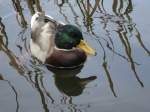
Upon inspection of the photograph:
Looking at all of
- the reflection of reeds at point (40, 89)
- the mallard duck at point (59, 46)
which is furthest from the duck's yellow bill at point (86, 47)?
the reflection of reeds at point (40, 89)

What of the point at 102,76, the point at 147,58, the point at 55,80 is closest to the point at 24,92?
the point at 55,80

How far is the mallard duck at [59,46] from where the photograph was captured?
6699 millimetres

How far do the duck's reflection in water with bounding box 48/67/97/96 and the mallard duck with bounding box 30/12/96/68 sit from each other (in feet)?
0.36

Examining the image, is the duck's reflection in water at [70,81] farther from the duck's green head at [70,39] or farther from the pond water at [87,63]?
the duck's green head at [70,39]

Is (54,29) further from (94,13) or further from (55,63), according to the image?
(94,13)

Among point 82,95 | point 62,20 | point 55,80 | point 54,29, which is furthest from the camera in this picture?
point 62,20

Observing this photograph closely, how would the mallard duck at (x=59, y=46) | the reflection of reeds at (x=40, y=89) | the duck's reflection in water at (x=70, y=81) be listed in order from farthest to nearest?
the mallard duck at (x=59, y=46) → the duck's reflection in water at (x=70, y=81) → the reflection of reeds at (x=40, y=89)

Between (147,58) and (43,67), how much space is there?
1.19m

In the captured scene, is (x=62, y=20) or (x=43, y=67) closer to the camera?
(x=43, y=67)

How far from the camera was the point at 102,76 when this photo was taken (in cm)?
633

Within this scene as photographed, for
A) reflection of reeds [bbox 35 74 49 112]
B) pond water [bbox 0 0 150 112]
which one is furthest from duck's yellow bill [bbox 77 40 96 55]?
reflection of reeds [bbox 35 74 49 112]

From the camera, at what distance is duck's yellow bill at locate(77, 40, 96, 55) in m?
6.63

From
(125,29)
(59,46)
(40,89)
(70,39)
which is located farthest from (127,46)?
(40,89)

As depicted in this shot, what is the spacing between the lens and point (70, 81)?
6.45 metres
